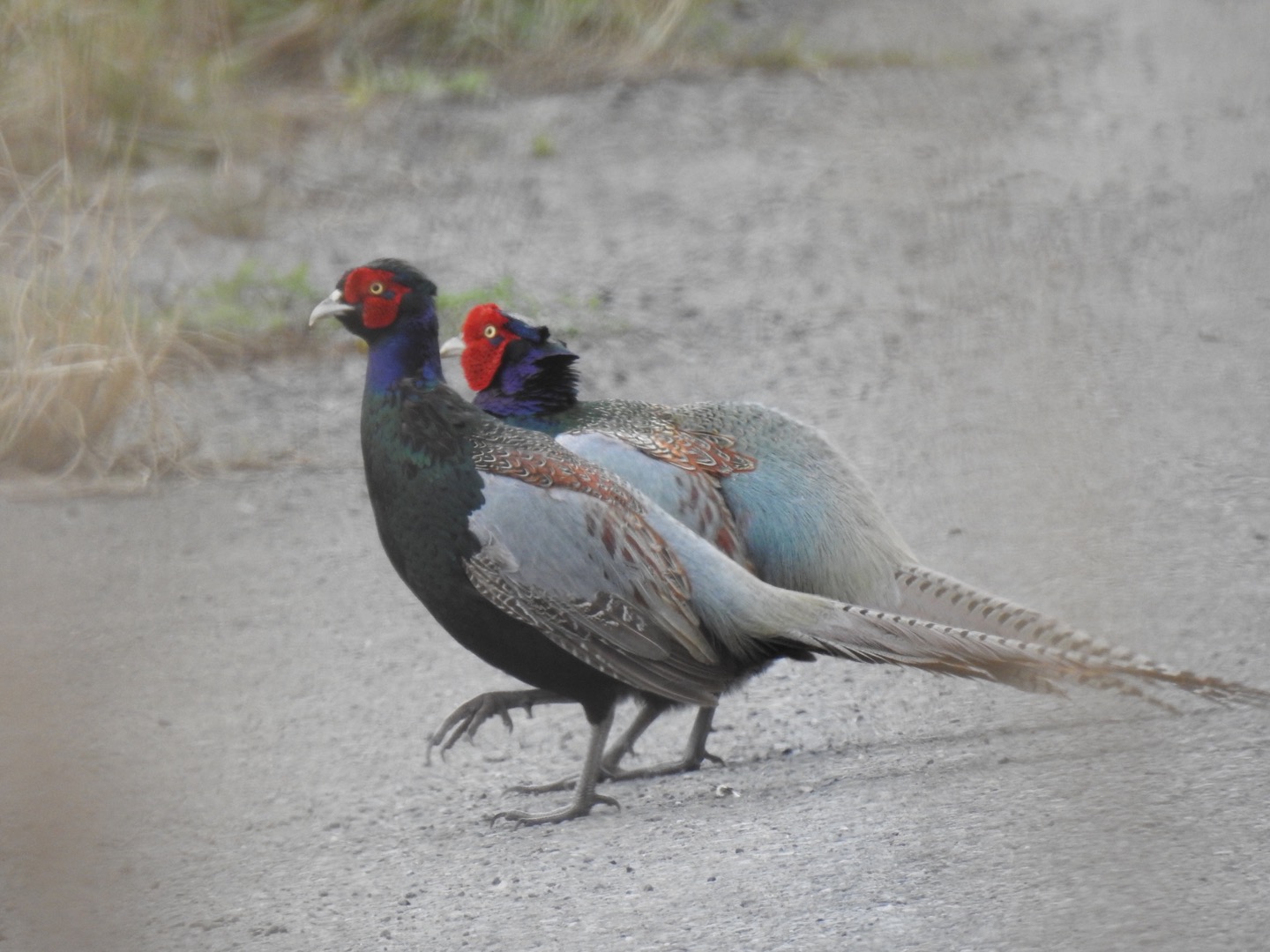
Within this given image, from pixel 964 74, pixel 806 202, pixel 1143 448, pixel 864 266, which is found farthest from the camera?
pixel 806 202

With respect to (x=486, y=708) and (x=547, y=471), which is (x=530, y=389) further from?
(x=486, y=708)

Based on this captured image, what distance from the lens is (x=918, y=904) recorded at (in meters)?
2.79

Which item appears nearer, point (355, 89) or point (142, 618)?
point (142, 618)

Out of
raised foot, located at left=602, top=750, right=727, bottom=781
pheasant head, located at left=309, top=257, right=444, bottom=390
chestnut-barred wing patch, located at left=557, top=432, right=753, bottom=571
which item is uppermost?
pheasant head, located at left=309, top=257, right=444, bottom=390

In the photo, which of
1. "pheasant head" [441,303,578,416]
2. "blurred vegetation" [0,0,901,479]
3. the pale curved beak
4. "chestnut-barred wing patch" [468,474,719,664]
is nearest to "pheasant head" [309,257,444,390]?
the pale curved beak

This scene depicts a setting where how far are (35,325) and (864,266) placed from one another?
10.9 ft

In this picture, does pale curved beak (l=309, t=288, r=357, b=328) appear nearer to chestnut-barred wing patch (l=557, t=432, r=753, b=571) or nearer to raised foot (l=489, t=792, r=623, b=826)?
chestnut-barred wing patch (l=557, t=432, r=753, b=571)

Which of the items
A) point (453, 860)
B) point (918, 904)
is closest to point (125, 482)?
point (453, 860)

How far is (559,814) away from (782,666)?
0.97 metres

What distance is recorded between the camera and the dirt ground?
5.39ft

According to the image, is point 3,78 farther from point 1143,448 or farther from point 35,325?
point 1143,448

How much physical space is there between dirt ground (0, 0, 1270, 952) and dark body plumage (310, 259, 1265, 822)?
0.97ft

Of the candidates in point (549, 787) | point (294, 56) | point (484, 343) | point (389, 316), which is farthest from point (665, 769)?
point (294, 56)

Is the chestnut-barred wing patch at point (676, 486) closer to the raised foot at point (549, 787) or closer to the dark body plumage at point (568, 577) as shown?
the dark body plumage at point (568, 577)
